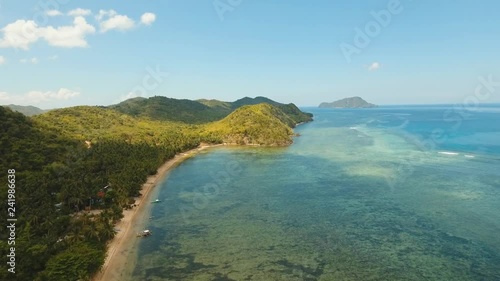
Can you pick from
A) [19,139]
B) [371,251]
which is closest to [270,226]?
[371,251]

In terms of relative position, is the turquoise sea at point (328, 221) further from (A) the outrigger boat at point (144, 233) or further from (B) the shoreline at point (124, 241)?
(B) the shoreline at point (124, 241)

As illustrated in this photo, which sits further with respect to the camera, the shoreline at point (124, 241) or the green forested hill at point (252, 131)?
the green forested hill at point (252, 131)

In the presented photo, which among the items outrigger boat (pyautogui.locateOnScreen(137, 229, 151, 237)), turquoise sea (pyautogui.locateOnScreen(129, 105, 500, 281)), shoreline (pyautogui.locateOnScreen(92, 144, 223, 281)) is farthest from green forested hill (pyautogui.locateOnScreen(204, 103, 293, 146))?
outrigger boat (pyautogui.locateOnScreen(137, 229, 151, 237))

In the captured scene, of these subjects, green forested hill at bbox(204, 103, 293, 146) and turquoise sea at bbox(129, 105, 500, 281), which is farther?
green forested hill at bbox(204, 103, 293, 146)

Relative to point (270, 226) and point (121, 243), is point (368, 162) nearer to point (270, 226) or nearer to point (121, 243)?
point (270, 226)

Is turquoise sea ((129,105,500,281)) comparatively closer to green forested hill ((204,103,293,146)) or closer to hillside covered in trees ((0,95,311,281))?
hillside covered in trees ((0,95,311,281))

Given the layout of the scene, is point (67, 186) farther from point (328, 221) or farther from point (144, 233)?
point (328, 221)

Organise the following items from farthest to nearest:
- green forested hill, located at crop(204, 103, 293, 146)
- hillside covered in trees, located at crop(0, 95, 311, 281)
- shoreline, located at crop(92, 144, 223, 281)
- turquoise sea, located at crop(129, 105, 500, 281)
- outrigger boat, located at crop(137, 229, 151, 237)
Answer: green forested hill, located at crop(204, 103, 293, 146) < outrigger boat, located at crop(137, 229, 151, 237) < turquoise sea, located at crop(129, 105, 500, 281) < shoreline, located at crop(92, 144, 223, 281) < hillside covered in trees, located at crop(0, 95, 311, 281)

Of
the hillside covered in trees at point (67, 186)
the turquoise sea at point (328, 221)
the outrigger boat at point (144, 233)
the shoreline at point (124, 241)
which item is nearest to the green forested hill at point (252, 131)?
the hillside covered in trees at point (67, 186)
